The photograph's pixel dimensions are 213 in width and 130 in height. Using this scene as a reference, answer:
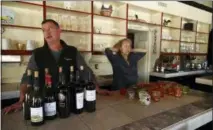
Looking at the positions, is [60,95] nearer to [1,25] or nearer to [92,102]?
[92,102]

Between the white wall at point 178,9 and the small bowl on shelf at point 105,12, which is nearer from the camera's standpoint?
the small bowl on shelf at point 105,12

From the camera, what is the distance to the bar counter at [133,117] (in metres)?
0.81

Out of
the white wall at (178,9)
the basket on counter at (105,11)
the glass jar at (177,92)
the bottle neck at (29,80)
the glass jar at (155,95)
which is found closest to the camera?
the bottle neck at (29,80)

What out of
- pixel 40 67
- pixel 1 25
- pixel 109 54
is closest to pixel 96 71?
pixel 109 54

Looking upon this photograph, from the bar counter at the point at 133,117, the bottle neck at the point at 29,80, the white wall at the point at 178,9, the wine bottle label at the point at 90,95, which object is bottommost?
the bar counter at the point at 133,117

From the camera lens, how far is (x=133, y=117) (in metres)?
0.93

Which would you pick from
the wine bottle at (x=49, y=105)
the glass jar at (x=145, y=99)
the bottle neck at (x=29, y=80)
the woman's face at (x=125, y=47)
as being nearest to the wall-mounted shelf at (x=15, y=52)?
the woman's face at (x=125, y=47)

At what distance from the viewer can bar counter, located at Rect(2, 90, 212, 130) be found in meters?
0.81

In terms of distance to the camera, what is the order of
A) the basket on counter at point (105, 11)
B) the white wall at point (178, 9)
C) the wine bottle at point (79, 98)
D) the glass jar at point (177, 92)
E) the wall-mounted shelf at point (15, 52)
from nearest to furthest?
the wine bottle at point (79, 98)
the glass jar at point (177, 92)
the wall-mounted shelf at point (15, 52)
the basket on counter at point (105, 11)
the white wall at point (178, 9)

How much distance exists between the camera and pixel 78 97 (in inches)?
35.7

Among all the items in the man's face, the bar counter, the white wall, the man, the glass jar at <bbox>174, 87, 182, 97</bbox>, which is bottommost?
the bar counter

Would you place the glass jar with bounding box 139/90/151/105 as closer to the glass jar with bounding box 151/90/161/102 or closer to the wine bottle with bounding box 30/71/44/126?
the glass jar with bounding box 151/90/161/102

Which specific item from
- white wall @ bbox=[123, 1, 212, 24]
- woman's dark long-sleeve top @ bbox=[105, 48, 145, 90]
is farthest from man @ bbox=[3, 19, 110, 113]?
white wall @ bbox=[123, 1, 212, 24]

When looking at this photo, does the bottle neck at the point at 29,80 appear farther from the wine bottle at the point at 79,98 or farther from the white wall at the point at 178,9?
the white wall at the point at 178,9
